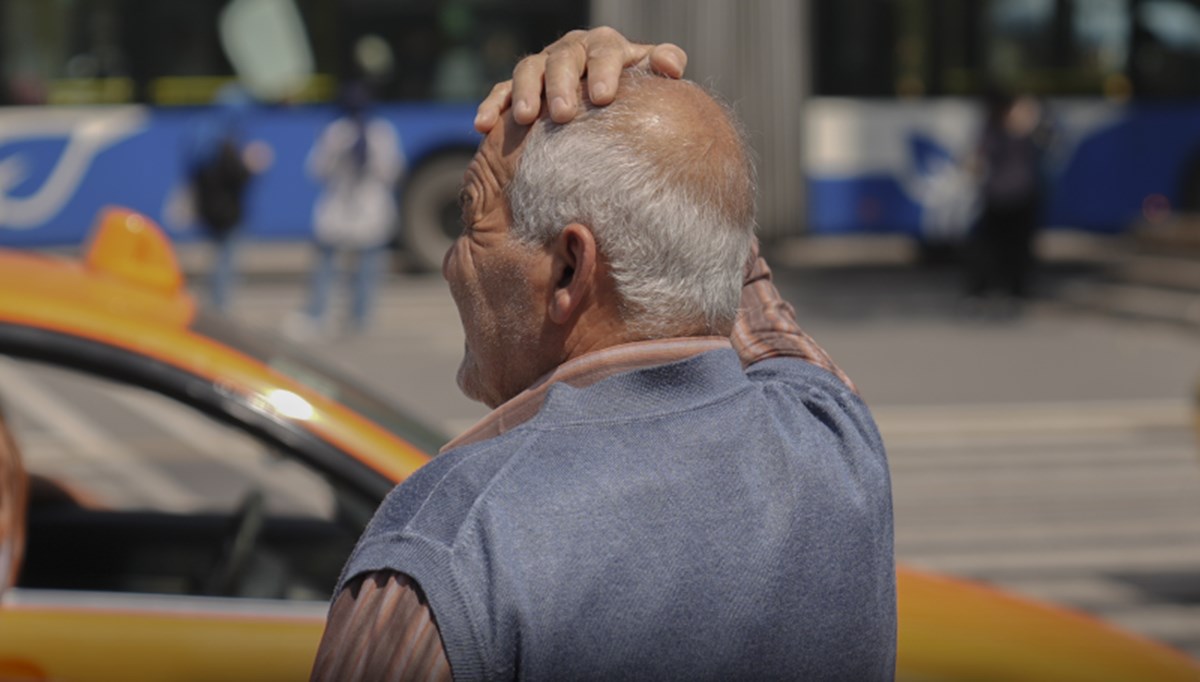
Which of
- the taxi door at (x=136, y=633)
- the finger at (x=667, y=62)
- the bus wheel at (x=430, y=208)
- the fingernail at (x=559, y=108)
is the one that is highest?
the finger at (x=667, y=62)

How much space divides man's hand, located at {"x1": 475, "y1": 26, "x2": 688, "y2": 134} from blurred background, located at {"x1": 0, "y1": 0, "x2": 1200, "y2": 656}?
11.4 m

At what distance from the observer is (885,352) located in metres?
12.7

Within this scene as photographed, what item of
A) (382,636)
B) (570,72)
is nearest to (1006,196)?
(570,72)

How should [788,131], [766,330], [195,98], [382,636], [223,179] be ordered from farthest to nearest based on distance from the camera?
[788,131]
[195,98]
[223,179]
[766,330]
[382,636]

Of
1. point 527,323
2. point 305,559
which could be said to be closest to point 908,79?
point 305,559

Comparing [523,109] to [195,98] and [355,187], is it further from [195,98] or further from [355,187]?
[195,98]

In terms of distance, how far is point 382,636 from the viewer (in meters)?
1.42

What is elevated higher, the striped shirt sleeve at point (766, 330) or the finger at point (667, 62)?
the finger at point (667, 62)

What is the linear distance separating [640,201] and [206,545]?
2.21 meters

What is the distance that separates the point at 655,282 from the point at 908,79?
Answer: 53.6 ft

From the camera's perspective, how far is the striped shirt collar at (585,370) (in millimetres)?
1627

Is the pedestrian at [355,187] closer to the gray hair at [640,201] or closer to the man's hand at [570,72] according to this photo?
the man's hand at [570,72]

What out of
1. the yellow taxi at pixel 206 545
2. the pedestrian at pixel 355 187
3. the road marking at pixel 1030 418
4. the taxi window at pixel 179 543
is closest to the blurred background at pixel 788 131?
the pedestrian at pixel 355 187

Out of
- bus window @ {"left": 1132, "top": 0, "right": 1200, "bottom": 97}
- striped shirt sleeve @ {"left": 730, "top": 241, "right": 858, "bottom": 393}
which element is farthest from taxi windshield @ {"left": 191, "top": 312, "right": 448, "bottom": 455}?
bus window @ {"left": 1132, "top": 0, "right": 1200, "bottom": 97}
